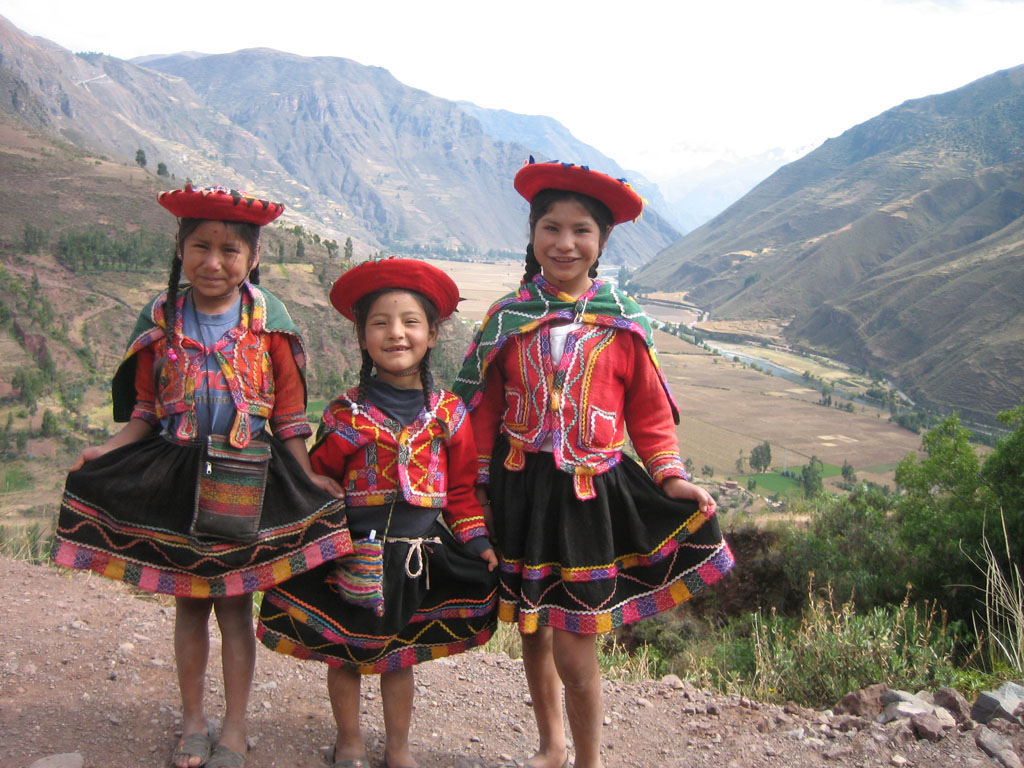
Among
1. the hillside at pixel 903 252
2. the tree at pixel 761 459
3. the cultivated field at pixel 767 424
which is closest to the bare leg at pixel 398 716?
the cultivated field at pixel 767 424

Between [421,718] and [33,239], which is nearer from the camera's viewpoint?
[421,718]

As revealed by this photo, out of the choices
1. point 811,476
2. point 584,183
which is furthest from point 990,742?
point 811,476

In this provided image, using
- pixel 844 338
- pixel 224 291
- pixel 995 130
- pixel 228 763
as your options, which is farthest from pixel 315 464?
pixel 995 130

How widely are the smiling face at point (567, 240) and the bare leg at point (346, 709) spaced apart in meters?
1.62

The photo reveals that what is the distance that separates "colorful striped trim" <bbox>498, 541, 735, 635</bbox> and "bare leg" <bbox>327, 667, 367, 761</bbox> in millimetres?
584

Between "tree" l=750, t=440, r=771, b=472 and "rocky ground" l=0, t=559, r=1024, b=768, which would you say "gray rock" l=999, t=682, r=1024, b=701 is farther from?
"tree" l=750, t=440, r=771, b=472

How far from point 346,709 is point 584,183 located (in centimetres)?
207

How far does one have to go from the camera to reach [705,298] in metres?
118

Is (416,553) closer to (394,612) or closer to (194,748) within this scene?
(394,612)

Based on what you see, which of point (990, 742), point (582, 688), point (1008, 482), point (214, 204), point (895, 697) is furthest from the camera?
point (1008, 482)

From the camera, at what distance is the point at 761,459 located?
45.1 meters

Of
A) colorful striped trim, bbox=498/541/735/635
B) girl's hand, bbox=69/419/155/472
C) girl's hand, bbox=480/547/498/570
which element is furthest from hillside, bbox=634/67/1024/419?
girl's hand, bbox=69/419/155/472

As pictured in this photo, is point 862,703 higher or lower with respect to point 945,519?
higher

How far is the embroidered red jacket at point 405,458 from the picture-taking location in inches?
99.3
